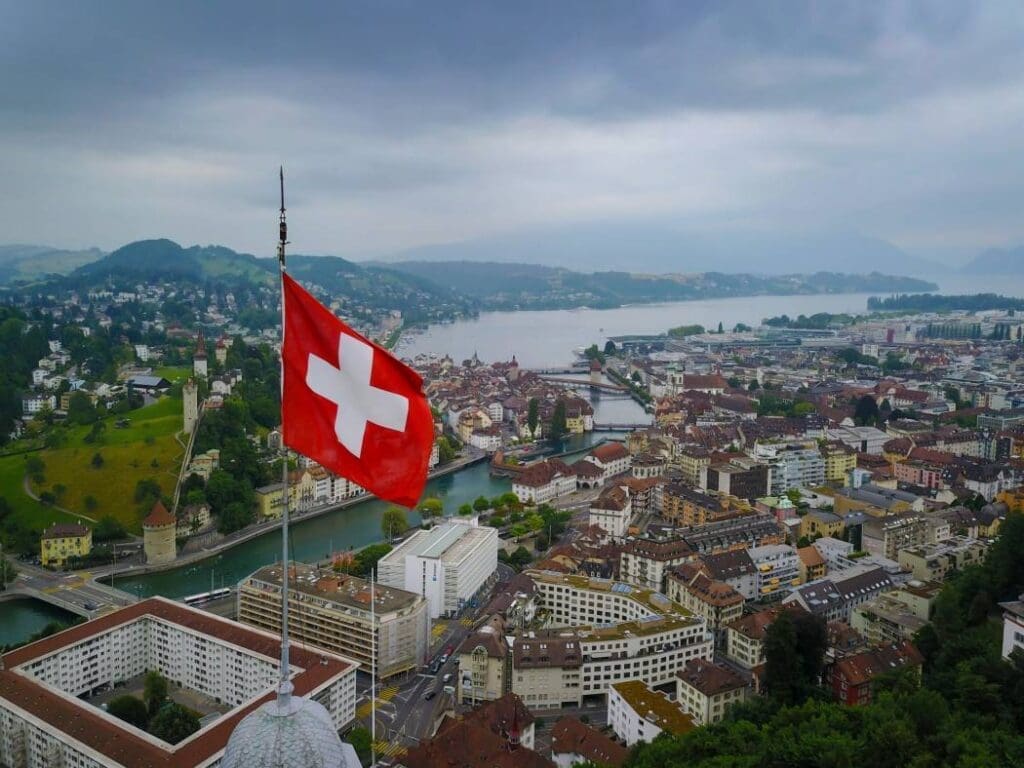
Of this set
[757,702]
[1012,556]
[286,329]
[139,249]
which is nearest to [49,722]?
[757,702]

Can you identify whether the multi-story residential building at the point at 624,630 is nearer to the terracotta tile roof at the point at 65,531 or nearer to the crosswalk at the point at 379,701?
the crosswalk at the point at 379,701

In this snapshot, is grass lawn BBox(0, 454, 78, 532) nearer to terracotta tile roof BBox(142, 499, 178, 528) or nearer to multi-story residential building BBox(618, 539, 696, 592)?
terracotta tile roof BBox(142, 499, 178, 528)

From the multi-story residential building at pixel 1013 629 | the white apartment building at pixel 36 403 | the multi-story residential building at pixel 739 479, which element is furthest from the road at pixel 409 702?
the white apartment building at pixel 36 403

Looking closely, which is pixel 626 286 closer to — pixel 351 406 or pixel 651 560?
pixel 651 560

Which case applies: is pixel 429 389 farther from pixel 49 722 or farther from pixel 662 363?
pixel 49 722

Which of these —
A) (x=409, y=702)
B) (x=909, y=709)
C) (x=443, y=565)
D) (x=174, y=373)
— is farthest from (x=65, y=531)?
(x=174, y=373)

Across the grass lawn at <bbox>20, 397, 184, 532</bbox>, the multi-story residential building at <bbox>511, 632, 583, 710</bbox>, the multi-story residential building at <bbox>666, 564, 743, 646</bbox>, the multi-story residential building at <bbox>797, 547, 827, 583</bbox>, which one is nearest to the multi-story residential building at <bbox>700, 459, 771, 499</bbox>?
the multi-story residential building at <bbox>797, 547, 827, 583</bbox>
